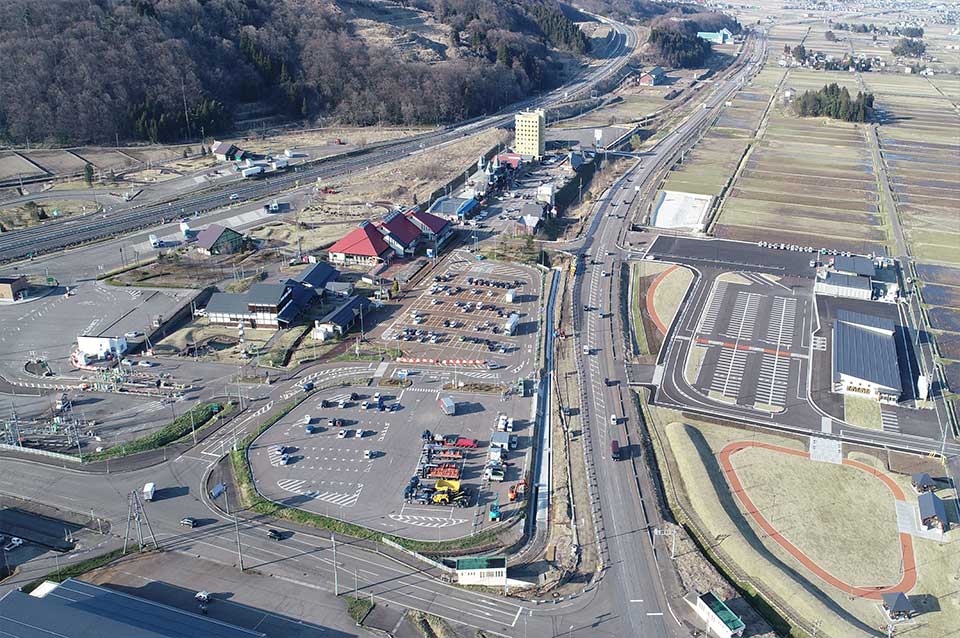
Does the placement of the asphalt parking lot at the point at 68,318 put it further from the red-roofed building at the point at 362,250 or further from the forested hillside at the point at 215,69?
the forested hillside at the point at 215,69

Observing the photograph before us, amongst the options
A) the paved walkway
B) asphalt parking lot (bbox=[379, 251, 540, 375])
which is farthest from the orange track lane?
the paved walkway

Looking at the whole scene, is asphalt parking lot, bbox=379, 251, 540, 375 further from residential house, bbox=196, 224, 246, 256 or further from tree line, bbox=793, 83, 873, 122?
tree line, bbox=793, 83, 873, 122

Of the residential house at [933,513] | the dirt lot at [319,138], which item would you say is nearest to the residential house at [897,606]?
the residential house at [933,513]

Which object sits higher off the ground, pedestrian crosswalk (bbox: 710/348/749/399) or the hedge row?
pedestrian crosswalk (bbox: 710/348/749/399)

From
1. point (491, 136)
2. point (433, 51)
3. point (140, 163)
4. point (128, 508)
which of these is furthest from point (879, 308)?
point (433, 51)

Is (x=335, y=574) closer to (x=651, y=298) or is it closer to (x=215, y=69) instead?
(x=651, y=298)
